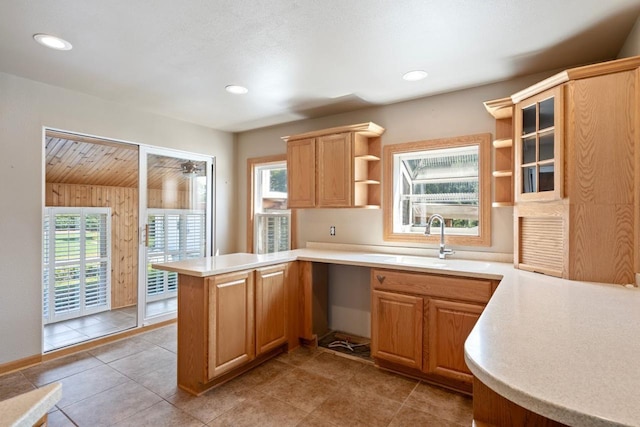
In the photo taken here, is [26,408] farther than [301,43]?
No

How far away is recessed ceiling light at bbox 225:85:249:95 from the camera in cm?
291

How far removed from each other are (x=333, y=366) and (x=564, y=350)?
2.15 meters

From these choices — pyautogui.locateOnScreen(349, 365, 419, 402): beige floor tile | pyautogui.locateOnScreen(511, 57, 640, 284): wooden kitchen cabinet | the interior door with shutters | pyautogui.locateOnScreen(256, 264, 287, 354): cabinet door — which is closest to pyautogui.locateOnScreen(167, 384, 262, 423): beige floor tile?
pyautogui.locateOnScreen(256, 264, 287, 354): cabinet door

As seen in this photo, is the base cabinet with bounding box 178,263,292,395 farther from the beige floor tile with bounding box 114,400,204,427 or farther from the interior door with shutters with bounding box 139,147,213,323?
the interior door with shutters with bounding box 139,147,213,323

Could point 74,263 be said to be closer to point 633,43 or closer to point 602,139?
point 602,139

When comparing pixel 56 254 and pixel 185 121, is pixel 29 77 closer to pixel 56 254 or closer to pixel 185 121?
pixel 185 121

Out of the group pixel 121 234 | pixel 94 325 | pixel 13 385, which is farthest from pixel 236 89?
pixel 94 325

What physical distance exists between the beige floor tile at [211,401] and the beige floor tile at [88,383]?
1.90ft

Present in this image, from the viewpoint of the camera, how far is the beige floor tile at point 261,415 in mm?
2016

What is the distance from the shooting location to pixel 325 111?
141 inches

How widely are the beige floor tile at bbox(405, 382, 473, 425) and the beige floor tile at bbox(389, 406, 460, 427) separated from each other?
42mm

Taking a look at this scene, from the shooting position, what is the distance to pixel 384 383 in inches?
98.8

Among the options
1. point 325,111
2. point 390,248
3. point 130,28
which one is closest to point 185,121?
point 325,111

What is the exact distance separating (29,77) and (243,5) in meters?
2.21
